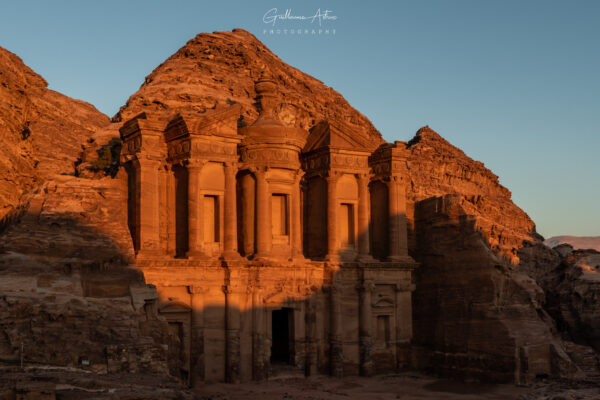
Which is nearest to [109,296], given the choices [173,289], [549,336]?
[173,289]

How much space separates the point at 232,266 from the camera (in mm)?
27797

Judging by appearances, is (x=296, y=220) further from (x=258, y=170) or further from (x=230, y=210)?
(x=230, y=210)

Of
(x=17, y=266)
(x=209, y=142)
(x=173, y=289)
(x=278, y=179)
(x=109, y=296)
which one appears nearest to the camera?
(x=17, y=266)

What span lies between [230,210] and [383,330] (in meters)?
10.5

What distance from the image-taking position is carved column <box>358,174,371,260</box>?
32.7m

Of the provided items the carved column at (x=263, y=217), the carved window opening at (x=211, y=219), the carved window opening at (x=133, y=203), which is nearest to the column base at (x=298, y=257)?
the carved column at (x=263, y=217)

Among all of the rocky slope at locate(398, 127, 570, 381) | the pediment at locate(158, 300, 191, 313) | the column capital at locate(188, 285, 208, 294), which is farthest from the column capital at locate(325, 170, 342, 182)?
the pediment at locate(158, 300, 191, 313)

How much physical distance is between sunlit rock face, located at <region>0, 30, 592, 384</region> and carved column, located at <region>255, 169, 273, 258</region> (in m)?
0.07

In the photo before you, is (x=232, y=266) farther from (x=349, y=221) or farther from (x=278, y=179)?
(x=349, y=221)

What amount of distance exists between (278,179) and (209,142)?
14.4 ft

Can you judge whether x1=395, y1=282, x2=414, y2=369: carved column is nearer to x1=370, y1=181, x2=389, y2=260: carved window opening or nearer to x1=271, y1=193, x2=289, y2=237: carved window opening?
x1=370, y1=181, x2=389, y2=260: carved window opening

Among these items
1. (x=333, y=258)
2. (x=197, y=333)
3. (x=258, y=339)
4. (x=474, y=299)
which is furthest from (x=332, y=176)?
(x=197, y=333)

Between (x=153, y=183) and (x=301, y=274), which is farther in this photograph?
(x=301, y=274)

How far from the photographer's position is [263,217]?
99.3 ft
